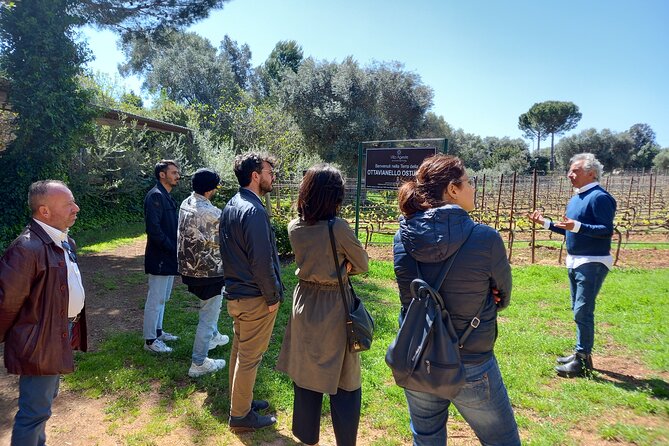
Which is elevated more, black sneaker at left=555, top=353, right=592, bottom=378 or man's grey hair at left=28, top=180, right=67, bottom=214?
man's grey hair at left=28, top=180, right=67, bottom=214

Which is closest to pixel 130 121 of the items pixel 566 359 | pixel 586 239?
pixel 586 239

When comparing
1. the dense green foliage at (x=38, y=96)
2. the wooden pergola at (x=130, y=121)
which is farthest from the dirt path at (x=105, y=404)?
the wooden pergola at (x=130, y=121)

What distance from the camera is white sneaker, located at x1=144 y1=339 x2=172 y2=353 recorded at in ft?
13.0

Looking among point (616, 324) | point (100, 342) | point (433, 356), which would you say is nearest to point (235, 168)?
point (433, 356)

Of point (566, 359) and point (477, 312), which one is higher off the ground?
point (477, 312)

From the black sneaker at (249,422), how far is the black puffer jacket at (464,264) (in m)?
1.75

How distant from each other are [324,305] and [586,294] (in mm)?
2483

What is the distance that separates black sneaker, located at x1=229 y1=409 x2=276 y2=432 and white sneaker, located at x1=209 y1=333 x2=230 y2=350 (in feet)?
4.57

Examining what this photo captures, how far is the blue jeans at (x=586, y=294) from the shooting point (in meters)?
3.34

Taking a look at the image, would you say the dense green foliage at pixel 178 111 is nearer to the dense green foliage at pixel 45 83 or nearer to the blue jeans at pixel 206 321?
the dense green foliage at pixel 45 83

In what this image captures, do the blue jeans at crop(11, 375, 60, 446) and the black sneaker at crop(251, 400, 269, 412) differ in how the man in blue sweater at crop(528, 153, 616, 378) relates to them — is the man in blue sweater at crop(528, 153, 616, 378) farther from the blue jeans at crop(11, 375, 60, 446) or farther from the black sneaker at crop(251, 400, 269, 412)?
the blue jeans at crop(11, 375, 60, 446)

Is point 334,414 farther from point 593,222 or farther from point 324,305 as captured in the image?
point 593,222

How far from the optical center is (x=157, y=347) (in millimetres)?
3963

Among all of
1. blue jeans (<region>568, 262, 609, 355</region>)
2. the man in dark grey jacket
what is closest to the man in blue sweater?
blue jeans (<region>568, 262, 609, 355</region>)
